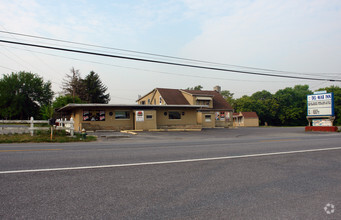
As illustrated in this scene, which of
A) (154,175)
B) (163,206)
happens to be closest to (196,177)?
(154,175)

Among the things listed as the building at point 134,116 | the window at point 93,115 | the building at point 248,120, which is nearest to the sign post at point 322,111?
the building at point 134,116

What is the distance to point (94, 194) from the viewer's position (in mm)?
3902

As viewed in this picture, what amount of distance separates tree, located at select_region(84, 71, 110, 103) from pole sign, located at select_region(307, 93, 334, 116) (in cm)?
4739

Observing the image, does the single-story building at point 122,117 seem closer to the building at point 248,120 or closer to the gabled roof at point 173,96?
the gabled roof at point 173,96

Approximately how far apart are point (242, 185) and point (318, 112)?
2927 centimetres

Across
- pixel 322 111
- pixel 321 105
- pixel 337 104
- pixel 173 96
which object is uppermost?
pixel 173 96

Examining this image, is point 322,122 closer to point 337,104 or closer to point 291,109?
point 291,109

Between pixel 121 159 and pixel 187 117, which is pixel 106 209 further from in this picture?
pixel 187 117

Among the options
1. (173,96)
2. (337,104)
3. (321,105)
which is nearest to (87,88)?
(173,96)

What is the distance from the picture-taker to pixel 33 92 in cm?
5922

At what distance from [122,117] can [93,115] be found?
11.3 ft

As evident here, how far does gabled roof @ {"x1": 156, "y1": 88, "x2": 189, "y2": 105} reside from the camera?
4037 centimetres

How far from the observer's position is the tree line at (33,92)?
53897 mm

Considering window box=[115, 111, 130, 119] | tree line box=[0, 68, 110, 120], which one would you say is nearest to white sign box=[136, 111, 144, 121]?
window box=[115, 111, 130, 119]
